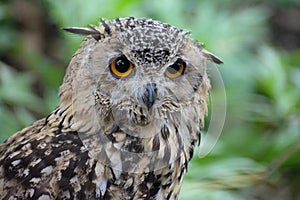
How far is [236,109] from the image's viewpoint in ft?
17.0

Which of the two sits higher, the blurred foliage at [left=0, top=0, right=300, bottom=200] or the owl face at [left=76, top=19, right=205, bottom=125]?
the blurred foliage at [left=0, top=0, right=300, bottom=200]

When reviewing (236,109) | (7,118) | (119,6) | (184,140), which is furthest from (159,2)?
(184,140)

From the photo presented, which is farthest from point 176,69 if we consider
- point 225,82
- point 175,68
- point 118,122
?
point 225,82

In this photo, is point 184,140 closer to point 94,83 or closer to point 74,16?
point 94,83

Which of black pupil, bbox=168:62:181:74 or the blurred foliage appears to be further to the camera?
the blurred foliage

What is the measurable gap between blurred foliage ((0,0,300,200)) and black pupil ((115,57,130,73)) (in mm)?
1135

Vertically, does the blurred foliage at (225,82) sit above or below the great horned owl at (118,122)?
above

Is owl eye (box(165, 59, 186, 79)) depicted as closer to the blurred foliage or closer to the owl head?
the owl head

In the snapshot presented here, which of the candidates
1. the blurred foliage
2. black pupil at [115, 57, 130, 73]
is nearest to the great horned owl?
black pupil at [115, 57, 130, 73]

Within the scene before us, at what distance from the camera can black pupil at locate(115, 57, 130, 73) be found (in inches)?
133

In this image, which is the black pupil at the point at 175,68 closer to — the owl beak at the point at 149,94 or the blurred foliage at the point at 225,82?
the owl beak at the point at 149,94

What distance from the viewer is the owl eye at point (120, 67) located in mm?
3367

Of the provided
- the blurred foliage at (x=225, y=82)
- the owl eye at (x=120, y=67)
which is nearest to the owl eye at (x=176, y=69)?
the owl eye at (x=120, y=67)

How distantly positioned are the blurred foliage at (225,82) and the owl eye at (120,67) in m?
1.13
